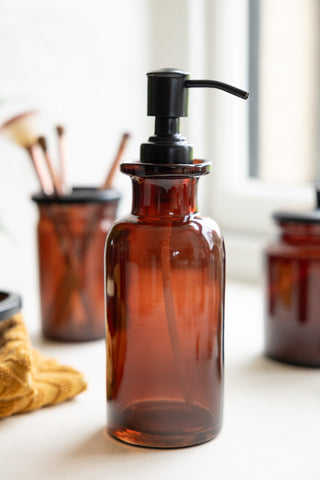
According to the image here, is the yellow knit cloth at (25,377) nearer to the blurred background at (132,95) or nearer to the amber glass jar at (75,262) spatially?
the amber glass jar at (75,262)

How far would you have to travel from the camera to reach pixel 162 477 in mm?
398

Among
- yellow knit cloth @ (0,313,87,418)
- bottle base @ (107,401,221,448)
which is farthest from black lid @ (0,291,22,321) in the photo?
bottle base @ (107,401,221,448)

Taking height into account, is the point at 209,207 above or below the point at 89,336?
above

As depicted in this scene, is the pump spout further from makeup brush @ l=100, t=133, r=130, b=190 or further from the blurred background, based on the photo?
the blurred background

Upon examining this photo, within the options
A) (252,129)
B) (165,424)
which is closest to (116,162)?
(165,424)

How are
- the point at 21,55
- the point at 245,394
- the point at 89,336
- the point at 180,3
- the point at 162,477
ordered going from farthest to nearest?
the point at 180,3
the point at 21,55
the point at 89,336
the point at 245,394
the point at 162,477

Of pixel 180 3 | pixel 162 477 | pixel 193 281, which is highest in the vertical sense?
pixel 180 3

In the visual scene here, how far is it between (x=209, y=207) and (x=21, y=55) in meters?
0.40

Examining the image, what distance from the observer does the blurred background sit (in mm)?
860

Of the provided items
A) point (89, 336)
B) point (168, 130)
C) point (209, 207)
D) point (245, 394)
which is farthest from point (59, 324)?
point (209, 207)

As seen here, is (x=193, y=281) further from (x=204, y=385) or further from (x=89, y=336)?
(x=89, y=336)

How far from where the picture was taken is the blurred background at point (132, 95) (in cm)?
86

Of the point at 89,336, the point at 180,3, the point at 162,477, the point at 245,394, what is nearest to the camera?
the point at 162,477

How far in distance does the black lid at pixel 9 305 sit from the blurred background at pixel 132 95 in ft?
1.01
